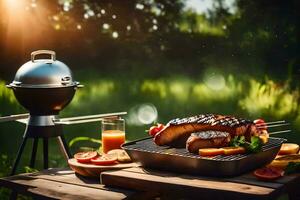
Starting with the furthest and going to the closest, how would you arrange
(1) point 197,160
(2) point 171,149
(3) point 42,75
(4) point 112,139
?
(3) point 42,75 < (4) point 112,139 < (2) point 171,149 < (1) point 197,160

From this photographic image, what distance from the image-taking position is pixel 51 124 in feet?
14.6

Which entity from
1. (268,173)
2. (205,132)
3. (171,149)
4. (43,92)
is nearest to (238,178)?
(268,173)

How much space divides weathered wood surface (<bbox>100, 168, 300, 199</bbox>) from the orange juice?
666 mm

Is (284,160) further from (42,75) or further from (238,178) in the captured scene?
(42,75)

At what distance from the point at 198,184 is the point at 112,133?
3.90 ft

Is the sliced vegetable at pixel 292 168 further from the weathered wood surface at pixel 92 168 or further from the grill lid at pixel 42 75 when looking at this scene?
the grill lid at pixel 42 75

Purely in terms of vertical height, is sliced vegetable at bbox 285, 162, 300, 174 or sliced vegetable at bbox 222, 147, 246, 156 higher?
sliced vegetable at bbox 222, 147, 246, 156

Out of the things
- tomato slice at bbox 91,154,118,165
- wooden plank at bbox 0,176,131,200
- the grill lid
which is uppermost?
the grill lid

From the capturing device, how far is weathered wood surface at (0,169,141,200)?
3.17m

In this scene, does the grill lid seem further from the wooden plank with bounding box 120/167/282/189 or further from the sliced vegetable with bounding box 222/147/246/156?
the sliced vegetable with bounding box 222/147/246/156

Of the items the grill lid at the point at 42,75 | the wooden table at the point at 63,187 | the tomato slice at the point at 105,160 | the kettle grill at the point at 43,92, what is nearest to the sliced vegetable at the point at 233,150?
the wooden table at the point at 63,187

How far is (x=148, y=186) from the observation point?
3.13 m

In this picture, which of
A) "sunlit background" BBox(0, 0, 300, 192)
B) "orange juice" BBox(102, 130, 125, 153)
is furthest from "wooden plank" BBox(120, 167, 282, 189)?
"sunlit background" BBox(0, 0, 300, 192)

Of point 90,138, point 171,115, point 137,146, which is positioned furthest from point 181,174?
point 90,138
